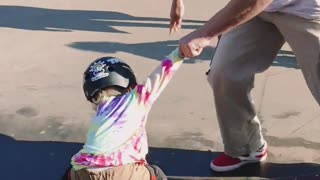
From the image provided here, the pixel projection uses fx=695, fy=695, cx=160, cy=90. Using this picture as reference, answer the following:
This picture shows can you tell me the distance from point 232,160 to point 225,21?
1.21m

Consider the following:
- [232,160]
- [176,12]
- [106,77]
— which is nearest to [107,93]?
[106,77]

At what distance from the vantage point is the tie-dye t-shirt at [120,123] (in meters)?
3.17

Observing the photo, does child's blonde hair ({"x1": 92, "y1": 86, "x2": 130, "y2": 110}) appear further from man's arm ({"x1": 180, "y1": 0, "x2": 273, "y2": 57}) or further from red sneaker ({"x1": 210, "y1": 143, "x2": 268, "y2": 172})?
red sneaker ({"x1": 210, "y1": 143, "x2": 268, "y2": 172})

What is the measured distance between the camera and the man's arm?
10.0 ft

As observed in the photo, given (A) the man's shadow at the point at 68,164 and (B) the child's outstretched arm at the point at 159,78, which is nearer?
(B) the child's outstretched arm at the point at 159,78

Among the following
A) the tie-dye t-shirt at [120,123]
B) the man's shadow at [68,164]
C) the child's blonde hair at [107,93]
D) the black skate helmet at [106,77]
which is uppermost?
the black skate helmet at [106,77]

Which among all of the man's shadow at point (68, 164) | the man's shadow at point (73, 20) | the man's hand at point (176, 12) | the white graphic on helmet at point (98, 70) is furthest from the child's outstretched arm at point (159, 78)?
the man's shadow at point (73, 20)

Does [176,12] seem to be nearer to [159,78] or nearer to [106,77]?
[159,78]

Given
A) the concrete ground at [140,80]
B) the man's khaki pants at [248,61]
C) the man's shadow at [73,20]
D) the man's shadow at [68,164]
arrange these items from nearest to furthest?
the man's khaki pants at [248,61], the man's shadow at [68,164], the concrete ground at [140,80], the man's shadow at [73,20]

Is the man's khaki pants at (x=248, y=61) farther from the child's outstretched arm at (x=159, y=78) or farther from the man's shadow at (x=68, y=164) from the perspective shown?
the child's outstretched arm at (x=159, y=78)

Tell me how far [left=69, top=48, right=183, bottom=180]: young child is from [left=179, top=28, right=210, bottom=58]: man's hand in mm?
70

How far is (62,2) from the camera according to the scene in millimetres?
7668

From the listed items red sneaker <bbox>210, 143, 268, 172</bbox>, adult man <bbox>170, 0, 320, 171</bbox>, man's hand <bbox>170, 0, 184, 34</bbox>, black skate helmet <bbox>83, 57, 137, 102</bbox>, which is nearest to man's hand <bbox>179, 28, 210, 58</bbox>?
adult man <bbox>170, 0, 320, 171</bbox>

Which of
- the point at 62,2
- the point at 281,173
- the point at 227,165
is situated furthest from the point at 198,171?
the point at 62,2
